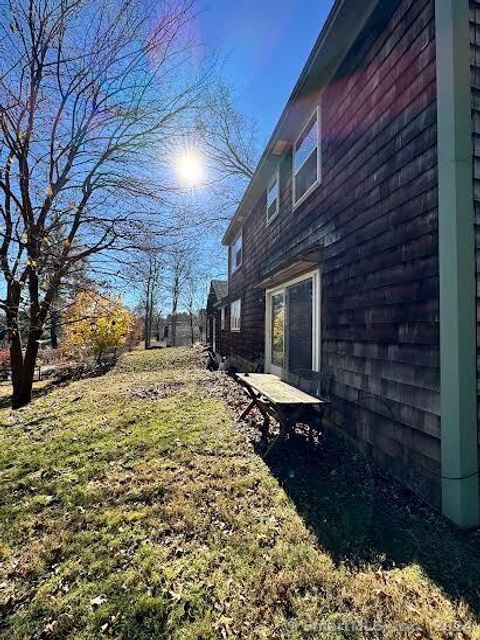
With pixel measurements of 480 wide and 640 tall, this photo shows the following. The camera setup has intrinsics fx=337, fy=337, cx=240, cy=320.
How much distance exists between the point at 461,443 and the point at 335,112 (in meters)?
4.80

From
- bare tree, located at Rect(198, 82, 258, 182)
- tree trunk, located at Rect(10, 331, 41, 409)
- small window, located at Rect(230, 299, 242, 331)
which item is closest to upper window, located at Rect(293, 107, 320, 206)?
small window, located at Rect(230, 299, 242, 331)

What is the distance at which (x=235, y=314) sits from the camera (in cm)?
1336

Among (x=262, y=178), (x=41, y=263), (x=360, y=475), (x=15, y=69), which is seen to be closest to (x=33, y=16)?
(x=15, y=69)

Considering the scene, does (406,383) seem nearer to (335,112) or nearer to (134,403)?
(335,112)

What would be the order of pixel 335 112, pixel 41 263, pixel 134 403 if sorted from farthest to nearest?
pixel 134 403 < pixel 41 263 < pixel 335 112

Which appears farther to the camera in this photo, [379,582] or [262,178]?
[262,178]

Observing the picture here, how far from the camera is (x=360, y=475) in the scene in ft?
11.8

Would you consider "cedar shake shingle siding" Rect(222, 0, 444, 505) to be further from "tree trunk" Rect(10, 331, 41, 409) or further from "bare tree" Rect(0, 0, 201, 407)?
"tree trunk" Rect(10, 331, 41, 409)

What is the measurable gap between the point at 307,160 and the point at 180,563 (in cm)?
639

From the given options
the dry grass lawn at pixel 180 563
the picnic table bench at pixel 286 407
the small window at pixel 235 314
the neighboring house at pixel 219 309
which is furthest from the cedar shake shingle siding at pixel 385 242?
the neighboring house at pixel 219 309

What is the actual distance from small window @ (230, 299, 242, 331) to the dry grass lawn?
8172mm

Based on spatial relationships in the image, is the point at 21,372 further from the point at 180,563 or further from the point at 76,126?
the point at 180,563

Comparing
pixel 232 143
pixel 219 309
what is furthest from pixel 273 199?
pixel 232 143

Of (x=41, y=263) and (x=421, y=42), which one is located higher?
(x=421, y=42)
